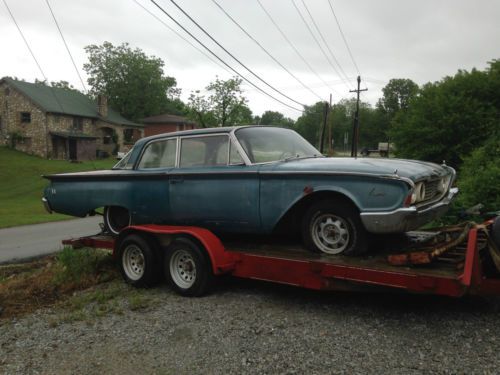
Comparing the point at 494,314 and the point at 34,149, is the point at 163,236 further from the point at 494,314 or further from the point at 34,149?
the point at 34,149

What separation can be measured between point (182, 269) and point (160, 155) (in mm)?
1589

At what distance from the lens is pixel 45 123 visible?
43094 millimetres

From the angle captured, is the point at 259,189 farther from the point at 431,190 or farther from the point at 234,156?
the point at 431,190

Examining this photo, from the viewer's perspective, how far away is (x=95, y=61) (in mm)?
64500

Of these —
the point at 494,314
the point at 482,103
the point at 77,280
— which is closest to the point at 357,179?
the point at 494,314

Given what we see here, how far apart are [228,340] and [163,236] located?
1944 mm

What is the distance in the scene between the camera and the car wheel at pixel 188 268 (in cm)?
517

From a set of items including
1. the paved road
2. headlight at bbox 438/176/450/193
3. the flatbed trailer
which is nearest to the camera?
the flatbed trailer

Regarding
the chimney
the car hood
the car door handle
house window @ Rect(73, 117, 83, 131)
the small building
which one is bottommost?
the car door handle

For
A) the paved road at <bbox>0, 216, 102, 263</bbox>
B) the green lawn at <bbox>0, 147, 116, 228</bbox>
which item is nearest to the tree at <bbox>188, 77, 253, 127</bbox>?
the green lawn at <bbox>0, 147, 116, 228</bbox>

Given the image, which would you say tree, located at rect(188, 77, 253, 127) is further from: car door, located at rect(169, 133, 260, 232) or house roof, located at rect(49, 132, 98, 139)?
car door, located at rect(169, 133, 260, 232)

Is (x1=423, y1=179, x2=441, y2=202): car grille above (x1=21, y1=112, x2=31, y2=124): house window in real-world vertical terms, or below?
below

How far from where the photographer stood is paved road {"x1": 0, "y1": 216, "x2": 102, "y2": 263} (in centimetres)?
898

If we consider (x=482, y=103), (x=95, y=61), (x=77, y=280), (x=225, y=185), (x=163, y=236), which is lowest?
(x=77, y=280)
